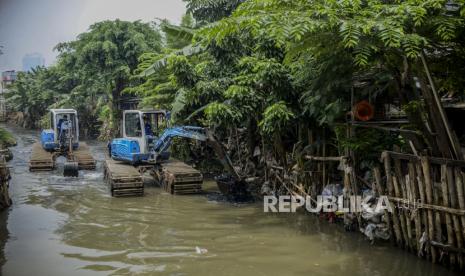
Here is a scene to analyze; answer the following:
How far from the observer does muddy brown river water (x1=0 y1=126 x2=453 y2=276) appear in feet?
26.7

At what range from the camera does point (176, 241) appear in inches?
384

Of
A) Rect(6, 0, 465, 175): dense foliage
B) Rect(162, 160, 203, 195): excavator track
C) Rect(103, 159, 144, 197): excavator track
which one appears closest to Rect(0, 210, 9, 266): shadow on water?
Rect(103, 159, 144, 197): excavator track

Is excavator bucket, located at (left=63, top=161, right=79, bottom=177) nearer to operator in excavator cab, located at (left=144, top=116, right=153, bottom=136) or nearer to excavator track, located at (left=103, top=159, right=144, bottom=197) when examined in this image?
operator in excavator cab, located at (left=144, top=116, right=153, bottom=136)

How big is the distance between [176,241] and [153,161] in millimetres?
6937

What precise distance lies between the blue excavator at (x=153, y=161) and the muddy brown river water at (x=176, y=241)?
→ 58 centimetres

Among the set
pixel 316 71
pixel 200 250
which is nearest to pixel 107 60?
pixel 316 71

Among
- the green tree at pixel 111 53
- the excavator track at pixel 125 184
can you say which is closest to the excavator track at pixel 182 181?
the excavator track at pixel 125 184

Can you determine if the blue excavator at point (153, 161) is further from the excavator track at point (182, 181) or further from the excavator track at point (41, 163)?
the excavator track at point (41, 163)

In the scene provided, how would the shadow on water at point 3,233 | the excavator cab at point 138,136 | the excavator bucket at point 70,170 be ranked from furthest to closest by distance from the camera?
the excavator bucket at point 70,170
the excavator cab at point 138,136
the shadow on water at point 3,233

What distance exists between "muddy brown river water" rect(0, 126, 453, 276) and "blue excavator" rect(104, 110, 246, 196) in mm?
576

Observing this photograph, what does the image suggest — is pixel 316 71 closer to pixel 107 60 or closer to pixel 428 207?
pixel 428 207

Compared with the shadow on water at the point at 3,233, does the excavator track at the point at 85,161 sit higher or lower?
higher

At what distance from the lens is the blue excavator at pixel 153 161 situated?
14305 millimetres

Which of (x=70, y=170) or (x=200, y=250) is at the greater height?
(x=70, y=170)
